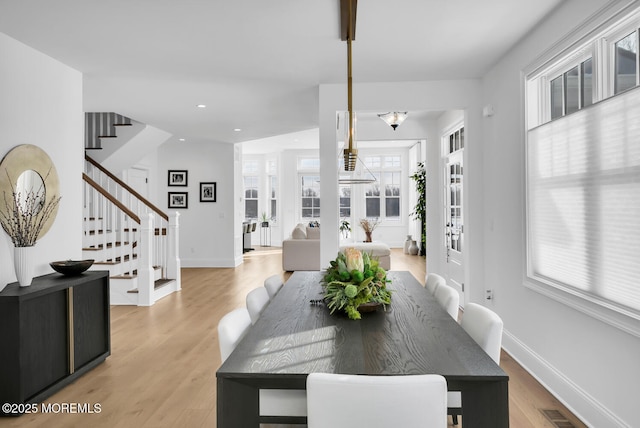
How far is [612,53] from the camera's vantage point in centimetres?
240

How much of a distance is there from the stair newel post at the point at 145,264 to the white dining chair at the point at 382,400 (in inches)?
189

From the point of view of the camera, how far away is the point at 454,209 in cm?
562

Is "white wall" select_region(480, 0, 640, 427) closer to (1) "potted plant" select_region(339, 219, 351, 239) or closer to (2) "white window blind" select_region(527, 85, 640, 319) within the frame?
(2) "white window blind" select_region(527, 85, 640, 319)

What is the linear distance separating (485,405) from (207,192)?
8.13 m

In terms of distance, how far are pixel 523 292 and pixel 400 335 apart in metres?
2.18

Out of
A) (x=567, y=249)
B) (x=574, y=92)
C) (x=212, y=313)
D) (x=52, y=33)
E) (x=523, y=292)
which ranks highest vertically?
(x=52, y=33)

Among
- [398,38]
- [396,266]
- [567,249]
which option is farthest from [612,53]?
[396,266]

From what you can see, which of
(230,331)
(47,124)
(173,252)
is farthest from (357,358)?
(173,252)

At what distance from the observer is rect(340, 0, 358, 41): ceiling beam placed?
2529 mm

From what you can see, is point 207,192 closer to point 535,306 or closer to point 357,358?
point 535,306

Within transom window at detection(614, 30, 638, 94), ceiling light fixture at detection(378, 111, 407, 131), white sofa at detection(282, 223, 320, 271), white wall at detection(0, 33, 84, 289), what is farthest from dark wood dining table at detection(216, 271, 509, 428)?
white sofa at detection(282, 223, 320, 271)

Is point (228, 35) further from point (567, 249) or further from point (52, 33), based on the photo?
point (567, 249)

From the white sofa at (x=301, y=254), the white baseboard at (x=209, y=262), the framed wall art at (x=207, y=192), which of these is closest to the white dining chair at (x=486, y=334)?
the white sofa at (x=301, y=254)

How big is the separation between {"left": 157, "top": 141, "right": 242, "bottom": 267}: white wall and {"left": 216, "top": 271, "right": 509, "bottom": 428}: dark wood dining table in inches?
274
